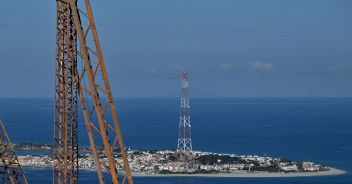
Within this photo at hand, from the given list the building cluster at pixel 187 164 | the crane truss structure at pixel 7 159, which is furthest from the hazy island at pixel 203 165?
the crane truss structure at pixel 7 159

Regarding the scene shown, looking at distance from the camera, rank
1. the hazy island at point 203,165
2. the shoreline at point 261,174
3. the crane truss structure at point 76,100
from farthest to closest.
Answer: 1. the hazy island at point 203,165
2. the shoreline at point 261,174
3. the crane truss structure at point 76,100

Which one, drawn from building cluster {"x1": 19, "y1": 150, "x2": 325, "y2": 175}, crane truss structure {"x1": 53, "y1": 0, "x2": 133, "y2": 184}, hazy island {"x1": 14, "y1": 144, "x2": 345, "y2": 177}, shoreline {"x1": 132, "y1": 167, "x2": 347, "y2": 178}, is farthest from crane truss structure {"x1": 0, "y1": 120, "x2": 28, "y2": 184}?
building cluster {"x1": 19, "y1": 150, "x2": 325, "y2": 175}

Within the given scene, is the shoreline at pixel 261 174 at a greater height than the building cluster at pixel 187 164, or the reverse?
the building cluster at pixel 187 164

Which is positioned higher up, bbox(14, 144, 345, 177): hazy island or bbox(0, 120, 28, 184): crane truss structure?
bbox(0, 120, 28, 184): crane truss structure

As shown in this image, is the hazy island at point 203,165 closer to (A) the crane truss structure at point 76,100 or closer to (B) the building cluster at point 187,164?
(B) the building cluster at point 187,164

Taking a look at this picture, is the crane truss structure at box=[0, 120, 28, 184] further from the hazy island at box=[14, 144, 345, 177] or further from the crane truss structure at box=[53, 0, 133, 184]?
the hazy island at box=[14, 144, 345, 177]

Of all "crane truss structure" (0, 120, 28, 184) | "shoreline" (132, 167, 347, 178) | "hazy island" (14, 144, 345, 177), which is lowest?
"shoreline" (132, 167, 347, 178)

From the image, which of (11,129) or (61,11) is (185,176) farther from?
(11,129)

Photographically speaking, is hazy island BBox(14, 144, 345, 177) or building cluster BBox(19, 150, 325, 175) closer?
hazy island BBox(14, 144, 345, 177)

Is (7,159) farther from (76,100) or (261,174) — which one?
(261,174)
